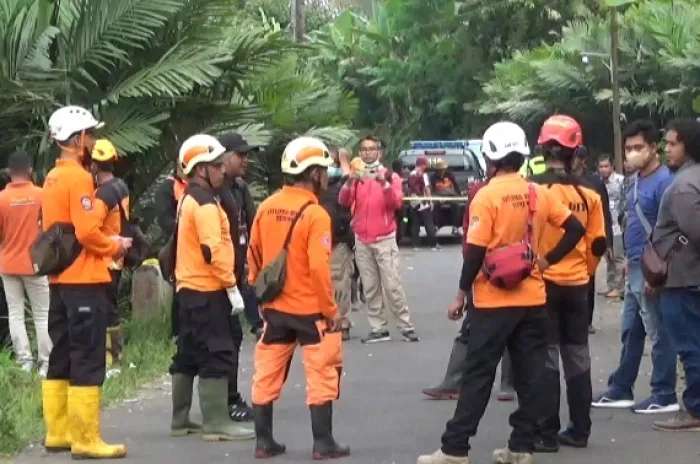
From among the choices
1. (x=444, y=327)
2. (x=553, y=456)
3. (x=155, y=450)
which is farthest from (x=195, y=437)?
(x=444, y=327)

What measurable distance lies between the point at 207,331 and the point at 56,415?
1.06 metres

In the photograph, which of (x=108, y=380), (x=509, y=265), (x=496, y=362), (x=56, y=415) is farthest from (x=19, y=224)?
(x=509, y=265)

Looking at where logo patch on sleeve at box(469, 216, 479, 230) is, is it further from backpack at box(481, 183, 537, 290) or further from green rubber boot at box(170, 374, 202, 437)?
green rubber boot at box(170, 374, 202, 437)

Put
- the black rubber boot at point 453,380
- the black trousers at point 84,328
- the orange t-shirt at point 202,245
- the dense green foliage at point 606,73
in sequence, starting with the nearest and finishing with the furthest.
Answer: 1. the black trousers at point 84,328
2. the orange t-shirt at point 202,245
3. the black rubber boot at point 453,380
4. the dense green foliage at point 606,73

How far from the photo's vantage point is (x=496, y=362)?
7.96 metres

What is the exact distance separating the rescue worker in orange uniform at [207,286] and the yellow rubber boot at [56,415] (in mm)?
861

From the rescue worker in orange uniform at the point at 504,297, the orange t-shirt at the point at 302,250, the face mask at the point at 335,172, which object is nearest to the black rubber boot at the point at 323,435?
the orange t-shirt at the point at 302,250

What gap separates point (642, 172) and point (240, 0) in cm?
770

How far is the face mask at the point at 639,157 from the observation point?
9.61 meters

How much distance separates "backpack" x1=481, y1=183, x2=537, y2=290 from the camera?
307 inches

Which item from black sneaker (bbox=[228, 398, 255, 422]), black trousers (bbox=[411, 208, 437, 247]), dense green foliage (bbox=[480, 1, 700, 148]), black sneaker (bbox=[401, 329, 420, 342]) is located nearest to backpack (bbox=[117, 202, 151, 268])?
black sneaker (bbox=[228, 398, 255, 422])

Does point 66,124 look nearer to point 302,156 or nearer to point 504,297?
point 302,156

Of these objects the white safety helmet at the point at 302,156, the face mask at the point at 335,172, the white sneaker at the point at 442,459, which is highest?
the white safety helmet at the point at 302,156

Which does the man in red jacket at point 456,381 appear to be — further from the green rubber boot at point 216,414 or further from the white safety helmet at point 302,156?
the white safety helmet at point 302,156
